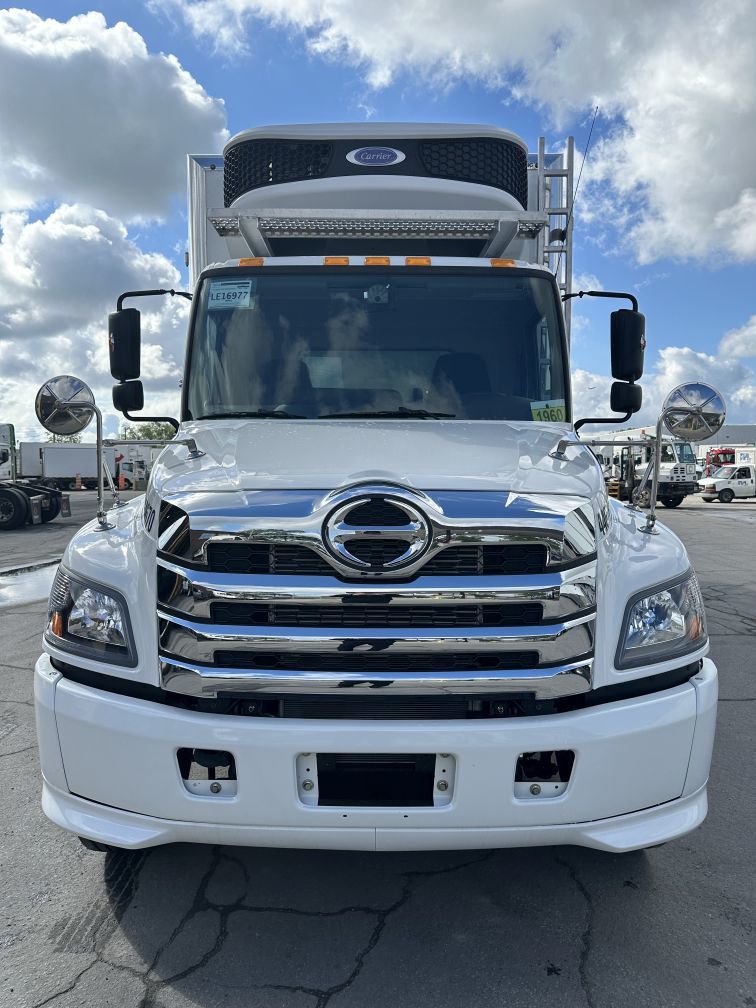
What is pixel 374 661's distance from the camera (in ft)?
7.14

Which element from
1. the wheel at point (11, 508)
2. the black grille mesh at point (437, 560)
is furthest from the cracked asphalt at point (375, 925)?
the wheel at point (11, 508)

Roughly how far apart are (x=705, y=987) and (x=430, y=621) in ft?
4.32

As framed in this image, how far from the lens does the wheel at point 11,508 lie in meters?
17.5

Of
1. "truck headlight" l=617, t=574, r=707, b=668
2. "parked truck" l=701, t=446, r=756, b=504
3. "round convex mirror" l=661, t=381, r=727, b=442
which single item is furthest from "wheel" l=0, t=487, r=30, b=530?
"parked truck" l=701, t=446, r=756, b=504

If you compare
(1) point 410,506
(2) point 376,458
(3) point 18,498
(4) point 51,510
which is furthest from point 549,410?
(4) point 51,510

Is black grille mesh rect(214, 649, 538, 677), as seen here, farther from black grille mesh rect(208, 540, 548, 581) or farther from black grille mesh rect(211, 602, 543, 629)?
black grille mesh rect(208, 540, 548, 581)

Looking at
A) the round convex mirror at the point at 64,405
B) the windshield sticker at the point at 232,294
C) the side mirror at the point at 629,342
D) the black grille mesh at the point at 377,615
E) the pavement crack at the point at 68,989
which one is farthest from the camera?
the side mirror at the point at 629,342

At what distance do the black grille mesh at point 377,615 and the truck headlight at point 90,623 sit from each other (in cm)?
33

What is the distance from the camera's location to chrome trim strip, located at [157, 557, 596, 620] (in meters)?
2.16

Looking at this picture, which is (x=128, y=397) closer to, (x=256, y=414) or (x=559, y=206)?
(x=256, y=414)

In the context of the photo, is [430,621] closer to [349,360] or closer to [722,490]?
[349,360]

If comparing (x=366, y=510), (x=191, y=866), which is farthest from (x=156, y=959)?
(x=366, y=510)

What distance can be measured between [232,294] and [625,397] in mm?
2086

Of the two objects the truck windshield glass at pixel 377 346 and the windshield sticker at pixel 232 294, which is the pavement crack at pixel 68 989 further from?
the windshield sticker at pixel 232 294
